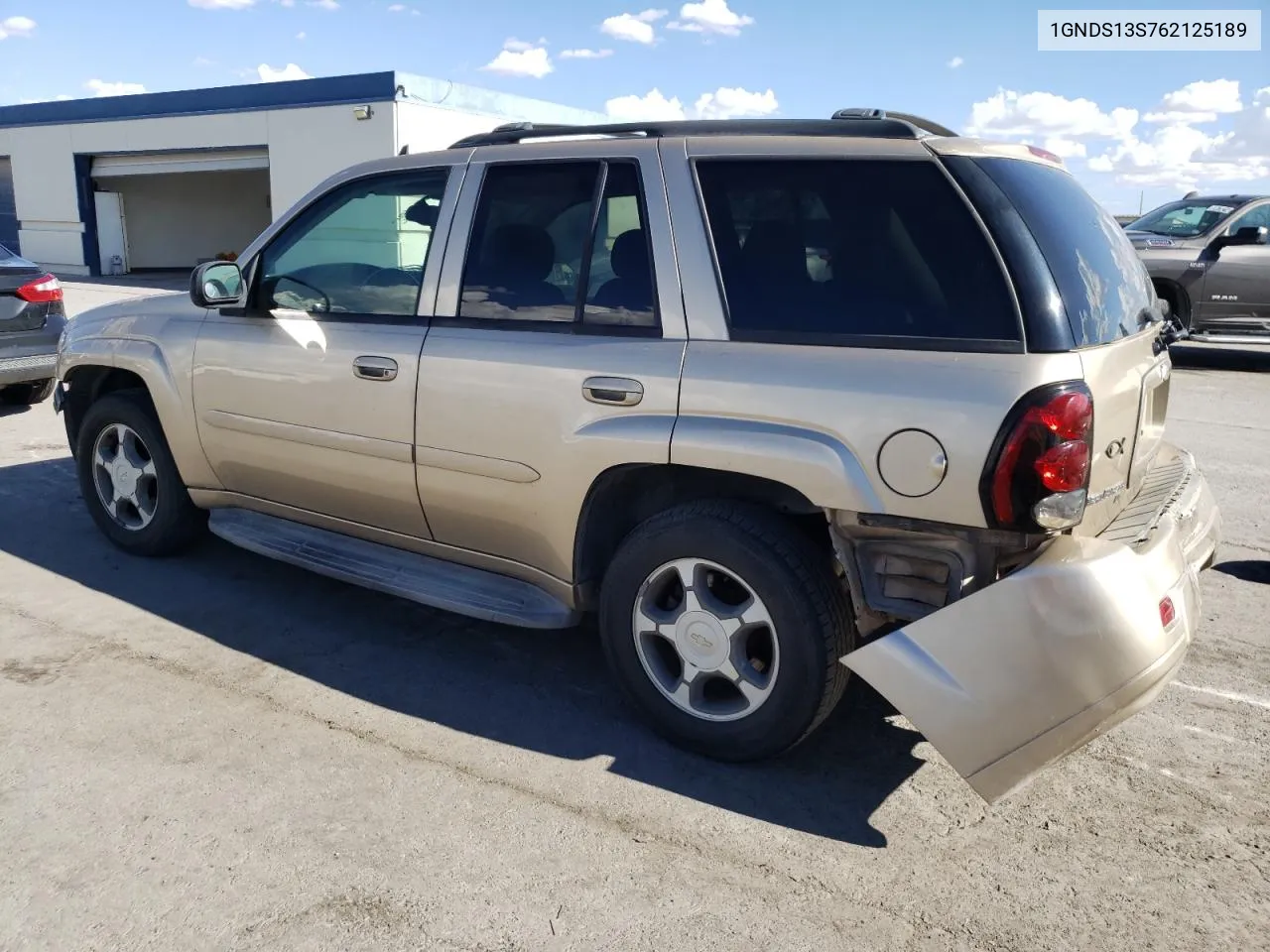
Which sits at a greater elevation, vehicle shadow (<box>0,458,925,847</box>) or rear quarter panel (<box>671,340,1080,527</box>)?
rear quarter panel (<box>671,340,1080,527</box>)

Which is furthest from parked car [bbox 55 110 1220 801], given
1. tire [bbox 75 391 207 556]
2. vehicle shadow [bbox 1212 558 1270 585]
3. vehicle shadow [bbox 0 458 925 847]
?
vehicle shadow [bbox 1212 558 1270 585]

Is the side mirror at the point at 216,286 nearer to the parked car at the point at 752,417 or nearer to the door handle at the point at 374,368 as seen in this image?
the parked car at the point at 752,417

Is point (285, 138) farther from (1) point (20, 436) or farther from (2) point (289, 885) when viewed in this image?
(2) point (289, 885)

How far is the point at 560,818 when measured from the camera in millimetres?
3104

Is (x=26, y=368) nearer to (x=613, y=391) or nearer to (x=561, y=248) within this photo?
(x=561, y=248)

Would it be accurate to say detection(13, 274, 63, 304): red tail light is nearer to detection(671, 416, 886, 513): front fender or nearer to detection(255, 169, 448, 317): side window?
detection(255, 169, 448, 317): side window

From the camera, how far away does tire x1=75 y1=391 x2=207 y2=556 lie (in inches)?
198

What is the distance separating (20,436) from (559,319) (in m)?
6.04

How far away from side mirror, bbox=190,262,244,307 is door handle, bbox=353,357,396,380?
0.83 meters

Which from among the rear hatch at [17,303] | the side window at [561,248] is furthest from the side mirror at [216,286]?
the rear hatch at [17,303]

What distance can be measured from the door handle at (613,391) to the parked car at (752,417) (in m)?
0.01

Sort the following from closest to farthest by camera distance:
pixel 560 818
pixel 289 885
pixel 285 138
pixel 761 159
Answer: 1. pixel 289 885
2. pixel 560 818
3. pixel 761 159
4. pixel 285 138

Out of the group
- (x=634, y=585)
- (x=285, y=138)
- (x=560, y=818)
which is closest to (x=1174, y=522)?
(x=634, y=585)

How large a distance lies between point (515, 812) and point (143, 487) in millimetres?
3030
